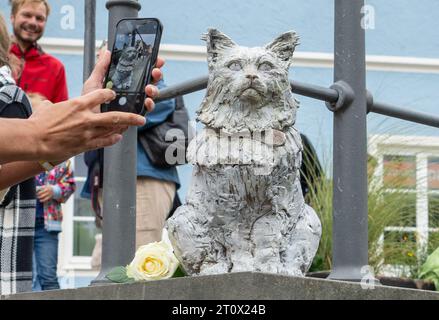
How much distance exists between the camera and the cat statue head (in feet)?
9.07

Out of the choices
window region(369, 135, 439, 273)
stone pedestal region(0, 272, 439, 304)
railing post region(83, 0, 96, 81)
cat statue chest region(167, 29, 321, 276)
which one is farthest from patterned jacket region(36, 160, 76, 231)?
stone pedestal region(0, 272, 439, 304)

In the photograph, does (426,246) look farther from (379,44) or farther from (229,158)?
(379,44)

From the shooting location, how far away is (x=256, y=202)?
9.12 feet

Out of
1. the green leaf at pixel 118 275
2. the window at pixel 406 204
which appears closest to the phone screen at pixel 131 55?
the green leaf at pixel 118 275

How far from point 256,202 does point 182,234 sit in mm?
237

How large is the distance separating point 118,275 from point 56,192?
225 centimetres

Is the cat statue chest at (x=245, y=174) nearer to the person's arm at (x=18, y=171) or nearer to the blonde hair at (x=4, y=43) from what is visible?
the person's arm at (x=18, y=171)

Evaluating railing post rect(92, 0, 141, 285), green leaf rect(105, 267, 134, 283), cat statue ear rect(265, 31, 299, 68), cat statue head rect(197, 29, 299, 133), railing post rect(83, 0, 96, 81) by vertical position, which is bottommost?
green leaf rect(105, 267, 134, 283)

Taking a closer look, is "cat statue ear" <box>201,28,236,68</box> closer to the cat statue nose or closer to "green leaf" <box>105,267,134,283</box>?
the cat statue nose

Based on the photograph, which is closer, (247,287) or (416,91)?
(247,287)

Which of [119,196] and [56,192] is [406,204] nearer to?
[56,192]

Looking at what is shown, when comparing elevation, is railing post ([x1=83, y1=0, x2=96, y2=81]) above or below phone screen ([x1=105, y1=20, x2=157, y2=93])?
above

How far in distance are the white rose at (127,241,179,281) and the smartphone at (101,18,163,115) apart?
2.36 ft

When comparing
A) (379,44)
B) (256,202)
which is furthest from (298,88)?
(379,44)
